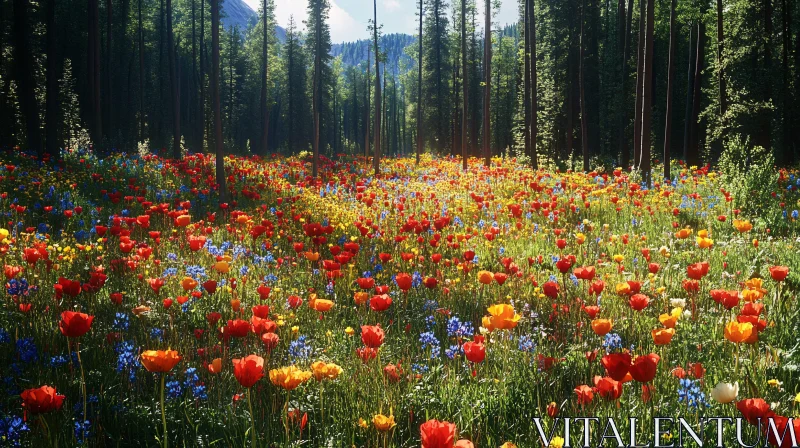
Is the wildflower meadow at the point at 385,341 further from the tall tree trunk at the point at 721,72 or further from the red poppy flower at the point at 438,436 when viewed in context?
the tall tree trunk at the point at 721,72

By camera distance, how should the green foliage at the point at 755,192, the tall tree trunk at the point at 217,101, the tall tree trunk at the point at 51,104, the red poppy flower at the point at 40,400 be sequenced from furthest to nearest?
the tall tree trunk at the point at 51,104 → the tall tree trunk at the point at 217,101 → the green foliage at the point at 755,192 → the red poppy flower at the point at 40,400

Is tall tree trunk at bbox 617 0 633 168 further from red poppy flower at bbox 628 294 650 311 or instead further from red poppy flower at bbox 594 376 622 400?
red poppy flower at bbox 594 376 622 400

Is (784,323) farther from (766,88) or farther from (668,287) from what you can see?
(766,88)

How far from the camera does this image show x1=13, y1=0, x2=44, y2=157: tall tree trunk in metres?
14.0

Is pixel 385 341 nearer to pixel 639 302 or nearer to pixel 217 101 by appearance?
pixel 639 302

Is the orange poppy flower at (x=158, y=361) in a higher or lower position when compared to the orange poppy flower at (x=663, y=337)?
higher

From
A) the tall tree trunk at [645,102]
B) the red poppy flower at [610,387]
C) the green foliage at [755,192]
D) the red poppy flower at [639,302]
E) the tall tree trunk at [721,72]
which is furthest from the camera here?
the tall tree trunk at [721,72]

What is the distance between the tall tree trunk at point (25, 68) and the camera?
14.0 metres

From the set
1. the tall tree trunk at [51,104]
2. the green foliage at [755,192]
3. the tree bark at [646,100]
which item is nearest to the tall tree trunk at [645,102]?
the tree bark at [646,100]

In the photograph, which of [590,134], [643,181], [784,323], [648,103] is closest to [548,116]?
[590,134]

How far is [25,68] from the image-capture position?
14.1 meters

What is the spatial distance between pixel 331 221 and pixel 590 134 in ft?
89.1

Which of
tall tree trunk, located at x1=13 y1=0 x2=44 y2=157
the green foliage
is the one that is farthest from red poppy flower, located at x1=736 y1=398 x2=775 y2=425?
tall tree trunk, located at x1=13 y1=0 x2=44 y2=157

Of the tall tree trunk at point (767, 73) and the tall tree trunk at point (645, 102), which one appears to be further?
the tall tree trunk at point (767, 73)
